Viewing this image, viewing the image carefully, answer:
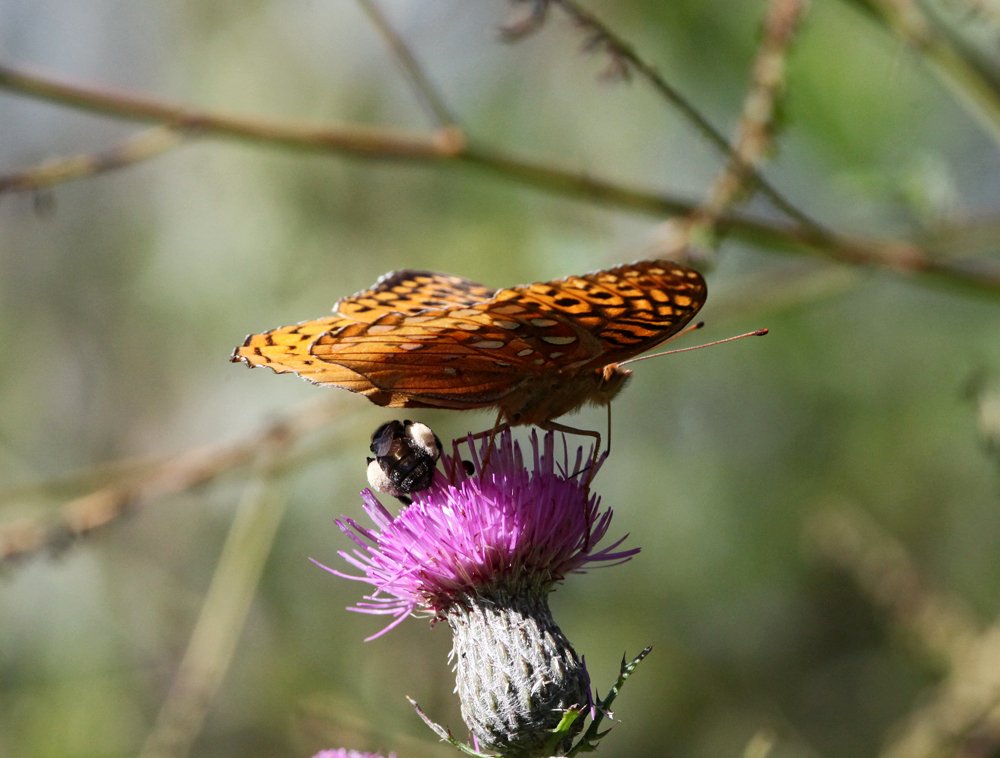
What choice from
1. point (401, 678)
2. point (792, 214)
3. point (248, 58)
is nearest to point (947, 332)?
point (792, 214)

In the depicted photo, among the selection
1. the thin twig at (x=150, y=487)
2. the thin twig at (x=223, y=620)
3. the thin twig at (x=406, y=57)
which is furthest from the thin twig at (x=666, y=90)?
the thin twig at (x=223, y=620)

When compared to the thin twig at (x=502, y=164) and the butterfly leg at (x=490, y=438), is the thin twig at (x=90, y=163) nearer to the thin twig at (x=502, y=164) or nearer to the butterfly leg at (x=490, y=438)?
the thin twig at (x=502, y=164)

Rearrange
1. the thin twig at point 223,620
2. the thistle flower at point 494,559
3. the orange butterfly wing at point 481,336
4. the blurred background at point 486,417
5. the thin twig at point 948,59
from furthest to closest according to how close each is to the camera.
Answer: the blurred background at point 486,417
the thin twig at point 223,620
the thin twig at point 948,59
the thistle flower at point 494,559
the orange butterfly wing at point 481,336

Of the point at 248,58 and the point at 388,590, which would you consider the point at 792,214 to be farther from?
the point at 248,58

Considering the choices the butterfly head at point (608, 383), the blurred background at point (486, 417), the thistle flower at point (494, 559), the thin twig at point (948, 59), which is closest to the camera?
the thistle flower at point (494, 559)

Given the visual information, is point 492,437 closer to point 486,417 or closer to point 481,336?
point 481,336

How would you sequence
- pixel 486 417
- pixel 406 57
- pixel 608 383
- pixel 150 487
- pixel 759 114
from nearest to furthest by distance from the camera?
pixel 608 383, pixel 759 114, pixel 406 57, pixel 150 487, pixel 486 417

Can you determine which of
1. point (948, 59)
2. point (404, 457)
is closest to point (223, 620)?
point (404, 457)
